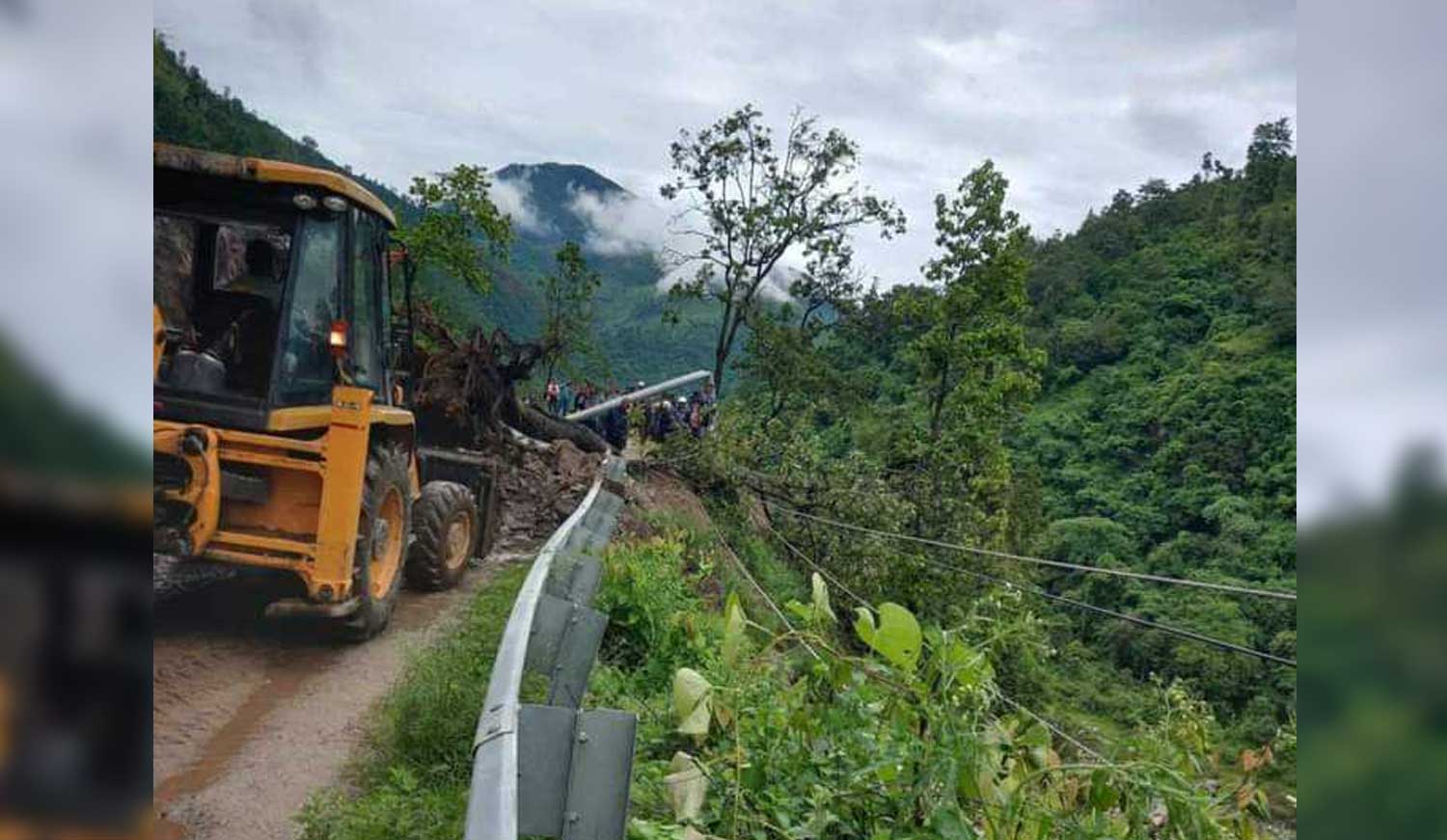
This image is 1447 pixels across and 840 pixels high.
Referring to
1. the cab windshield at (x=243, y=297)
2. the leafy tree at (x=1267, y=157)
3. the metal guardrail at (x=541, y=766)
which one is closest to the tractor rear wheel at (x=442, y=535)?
the cab windshield at (x=243, y=297)

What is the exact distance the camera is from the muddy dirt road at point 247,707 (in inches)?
84.4

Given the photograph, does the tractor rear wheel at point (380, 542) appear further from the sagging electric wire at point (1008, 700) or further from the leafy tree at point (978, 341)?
the leafy tree at point (978, 341)

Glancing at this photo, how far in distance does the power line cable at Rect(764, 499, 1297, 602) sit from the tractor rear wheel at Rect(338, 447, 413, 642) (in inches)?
33.6

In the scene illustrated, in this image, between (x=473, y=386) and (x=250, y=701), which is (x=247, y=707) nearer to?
(x=250, y=701)

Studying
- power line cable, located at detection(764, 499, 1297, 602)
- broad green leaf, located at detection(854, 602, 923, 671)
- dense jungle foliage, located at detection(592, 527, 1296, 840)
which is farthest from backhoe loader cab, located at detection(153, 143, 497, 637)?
broad green leaf, located at detection(854, 602, 923, 671)

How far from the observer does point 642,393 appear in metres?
2.56

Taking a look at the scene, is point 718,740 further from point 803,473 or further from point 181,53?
point 181,53

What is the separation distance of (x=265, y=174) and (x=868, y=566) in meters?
1.55

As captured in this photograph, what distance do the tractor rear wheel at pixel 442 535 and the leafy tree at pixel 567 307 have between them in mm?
374

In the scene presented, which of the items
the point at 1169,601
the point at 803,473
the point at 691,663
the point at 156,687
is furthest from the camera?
the point at 803,473

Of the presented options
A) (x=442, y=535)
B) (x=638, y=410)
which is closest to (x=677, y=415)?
(x=638, y=410)

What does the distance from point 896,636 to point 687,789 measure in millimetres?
414

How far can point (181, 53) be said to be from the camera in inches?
89.7
